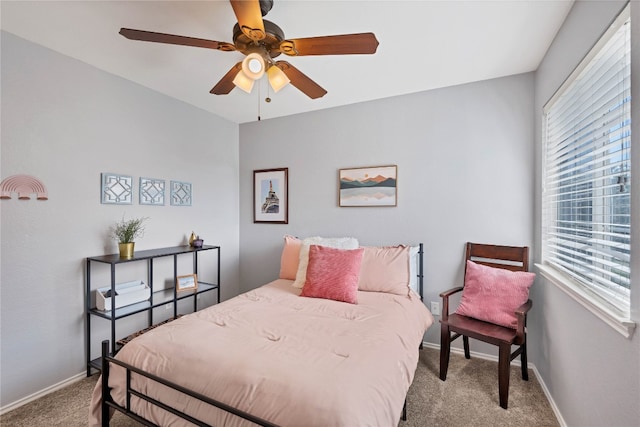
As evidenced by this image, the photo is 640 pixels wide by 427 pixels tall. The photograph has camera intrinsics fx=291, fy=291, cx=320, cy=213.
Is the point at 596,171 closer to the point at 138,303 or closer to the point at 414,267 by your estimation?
the point at 414,267

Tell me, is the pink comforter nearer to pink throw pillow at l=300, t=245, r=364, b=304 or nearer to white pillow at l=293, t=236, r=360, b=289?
pink throw pillow at l=300, t=245, r=364, b=304

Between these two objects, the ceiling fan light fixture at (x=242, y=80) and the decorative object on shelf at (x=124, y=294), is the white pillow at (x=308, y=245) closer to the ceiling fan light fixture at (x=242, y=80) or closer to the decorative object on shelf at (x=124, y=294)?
the decorative object on shelf at (x=124, y=294)

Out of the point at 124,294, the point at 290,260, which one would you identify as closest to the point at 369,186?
the point at 290,260

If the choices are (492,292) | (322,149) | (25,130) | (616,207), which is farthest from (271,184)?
(616,207)

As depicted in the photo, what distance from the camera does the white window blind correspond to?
48.7 inches

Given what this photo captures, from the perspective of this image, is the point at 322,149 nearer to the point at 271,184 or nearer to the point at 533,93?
the point at 271,184

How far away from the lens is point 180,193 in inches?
126

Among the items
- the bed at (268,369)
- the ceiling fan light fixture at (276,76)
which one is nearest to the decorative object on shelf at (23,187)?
the bed at (268,369)

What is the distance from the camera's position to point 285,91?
2.93m

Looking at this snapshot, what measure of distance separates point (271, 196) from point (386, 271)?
1832 millimetres

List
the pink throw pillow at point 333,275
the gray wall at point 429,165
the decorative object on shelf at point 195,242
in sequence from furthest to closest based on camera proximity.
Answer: the decorative object on shelf at point 195,242 → the gray wall at point 429,165 → the pink throw pillow at point 333,275

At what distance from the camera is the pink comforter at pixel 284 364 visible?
3.81ft

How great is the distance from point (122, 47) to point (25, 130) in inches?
35.7

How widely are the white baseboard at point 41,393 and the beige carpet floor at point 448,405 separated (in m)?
0.04
